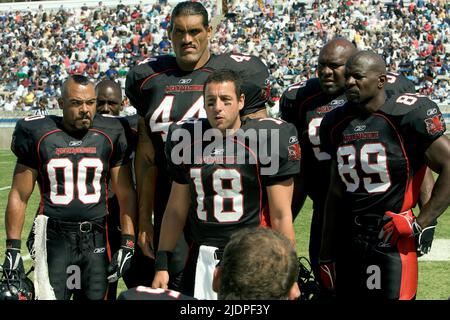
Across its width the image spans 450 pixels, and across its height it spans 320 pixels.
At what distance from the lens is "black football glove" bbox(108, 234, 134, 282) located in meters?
5.02

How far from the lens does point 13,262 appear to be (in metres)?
4.96

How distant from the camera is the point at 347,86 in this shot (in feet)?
15.1

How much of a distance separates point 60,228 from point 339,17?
26802 millimetres

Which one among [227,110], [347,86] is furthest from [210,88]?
[347,86]

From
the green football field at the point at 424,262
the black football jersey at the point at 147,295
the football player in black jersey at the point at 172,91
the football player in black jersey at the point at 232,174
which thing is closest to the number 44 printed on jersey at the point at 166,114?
the football player in black jersey at the point at 172,91

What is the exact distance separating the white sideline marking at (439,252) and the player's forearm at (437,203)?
3.96 m

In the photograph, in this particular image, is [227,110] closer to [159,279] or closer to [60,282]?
[159,279]

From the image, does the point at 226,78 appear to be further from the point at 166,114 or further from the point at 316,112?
the point at 316,112

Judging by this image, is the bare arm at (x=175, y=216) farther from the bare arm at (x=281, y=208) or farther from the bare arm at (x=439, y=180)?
the bare arm at (x=439, y=180)

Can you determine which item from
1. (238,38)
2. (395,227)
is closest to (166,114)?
(395,227)

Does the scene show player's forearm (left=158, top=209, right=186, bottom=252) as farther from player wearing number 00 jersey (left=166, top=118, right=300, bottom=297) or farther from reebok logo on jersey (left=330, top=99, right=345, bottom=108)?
reebok logo on jersey (left=330, top=99, right=345, bottom=108)

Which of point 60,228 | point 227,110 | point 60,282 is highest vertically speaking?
point 227,110

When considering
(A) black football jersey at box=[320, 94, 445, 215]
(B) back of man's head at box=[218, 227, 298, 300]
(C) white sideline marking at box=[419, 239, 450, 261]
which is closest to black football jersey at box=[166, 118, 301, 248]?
(A) black football jersey at box=[320, 94, 445, 215]

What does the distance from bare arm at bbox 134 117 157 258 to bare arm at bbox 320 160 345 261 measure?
3.80 ft
